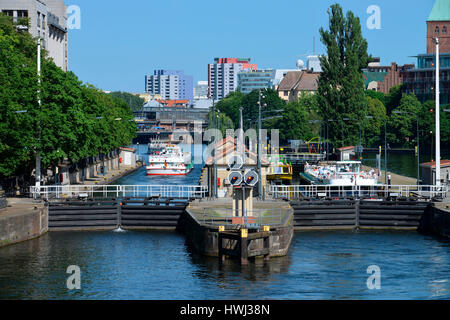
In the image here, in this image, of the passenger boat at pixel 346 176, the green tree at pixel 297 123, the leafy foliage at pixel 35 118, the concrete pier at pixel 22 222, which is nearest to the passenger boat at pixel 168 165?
the passenger boat at pixel 346 176

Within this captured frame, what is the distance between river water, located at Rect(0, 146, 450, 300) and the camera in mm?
36062

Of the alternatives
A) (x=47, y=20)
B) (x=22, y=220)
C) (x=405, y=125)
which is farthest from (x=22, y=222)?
(x=405, y=125)

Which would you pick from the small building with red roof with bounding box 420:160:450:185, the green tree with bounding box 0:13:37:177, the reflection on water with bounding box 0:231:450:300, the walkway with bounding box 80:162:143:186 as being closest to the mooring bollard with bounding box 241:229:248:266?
the reflection on water with bounding box 0:231:450:300

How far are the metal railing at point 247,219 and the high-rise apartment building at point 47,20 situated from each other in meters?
69.1

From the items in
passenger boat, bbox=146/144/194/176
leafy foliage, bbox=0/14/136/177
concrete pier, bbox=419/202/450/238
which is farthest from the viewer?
passenger boat, bbox=146/144/194/176

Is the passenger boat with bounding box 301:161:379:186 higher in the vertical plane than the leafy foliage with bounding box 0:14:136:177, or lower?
lower

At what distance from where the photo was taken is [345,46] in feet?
379

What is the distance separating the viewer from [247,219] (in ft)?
146

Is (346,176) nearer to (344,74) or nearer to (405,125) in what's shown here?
(344,74)

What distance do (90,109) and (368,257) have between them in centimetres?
4898

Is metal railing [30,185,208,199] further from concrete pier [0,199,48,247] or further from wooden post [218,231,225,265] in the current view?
wooden post [218,231,225,265]

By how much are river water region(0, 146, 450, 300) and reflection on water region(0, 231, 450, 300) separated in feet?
0.15

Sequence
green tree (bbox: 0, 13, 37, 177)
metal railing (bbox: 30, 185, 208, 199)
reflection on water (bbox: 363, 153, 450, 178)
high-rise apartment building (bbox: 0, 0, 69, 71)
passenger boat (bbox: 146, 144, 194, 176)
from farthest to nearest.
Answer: high-rise apartment building (bbox: 0, 0, 69, 71)
passenger boat (bbox: 146, 144, 194, 176)
reflection on water (bbox: 363, 153, 450, 178)
metal railing (bbox: 30, 185, 208, 199)
green tree (bbox: 0, 13, 37, 177)

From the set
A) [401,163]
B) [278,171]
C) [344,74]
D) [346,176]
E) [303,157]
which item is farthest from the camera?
[401,163]
